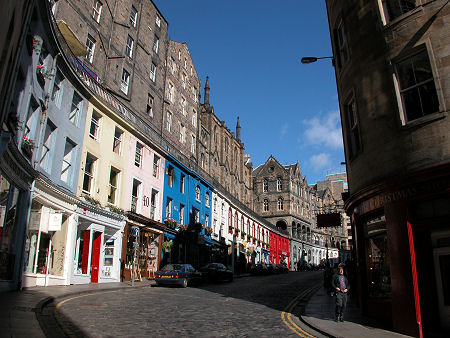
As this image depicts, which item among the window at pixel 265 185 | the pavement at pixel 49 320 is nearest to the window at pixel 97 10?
the pavement at pixel 49 320

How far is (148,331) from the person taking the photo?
26.1 ft

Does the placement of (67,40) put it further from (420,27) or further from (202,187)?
(202,187)

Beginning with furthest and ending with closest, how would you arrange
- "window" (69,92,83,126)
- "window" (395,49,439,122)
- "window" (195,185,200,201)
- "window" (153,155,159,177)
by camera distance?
"window" (195,185,200,201)
"window" (153,155,159,177)
"window" (69,92,83,126)
"window" (395,49,439,122)

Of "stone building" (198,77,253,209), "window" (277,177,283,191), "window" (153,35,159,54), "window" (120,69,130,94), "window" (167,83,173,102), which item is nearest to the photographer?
"window" (120,69,130,94)

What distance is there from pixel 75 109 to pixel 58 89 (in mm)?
2177

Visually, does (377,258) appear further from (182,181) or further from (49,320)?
(182,181)

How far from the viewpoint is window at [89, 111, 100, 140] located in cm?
2173

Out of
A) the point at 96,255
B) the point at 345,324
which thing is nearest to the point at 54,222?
the point at 96,255

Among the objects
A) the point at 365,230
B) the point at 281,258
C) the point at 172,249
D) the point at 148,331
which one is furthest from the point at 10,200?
the point at 281,258

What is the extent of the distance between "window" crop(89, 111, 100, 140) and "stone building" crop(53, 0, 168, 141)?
99.4 inches

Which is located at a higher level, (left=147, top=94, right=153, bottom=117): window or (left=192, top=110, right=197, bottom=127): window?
(left=192, top=110, right=197, bottom=127): window

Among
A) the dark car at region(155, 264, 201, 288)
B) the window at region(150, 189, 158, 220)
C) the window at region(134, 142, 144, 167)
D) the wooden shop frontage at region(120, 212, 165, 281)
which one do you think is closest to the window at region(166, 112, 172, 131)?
the window at region(134, 142, 144, 167)

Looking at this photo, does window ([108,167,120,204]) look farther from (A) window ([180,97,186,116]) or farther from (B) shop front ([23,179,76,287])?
(A) window ([180,97,186,116])

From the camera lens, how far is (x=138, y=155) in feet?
86.9
